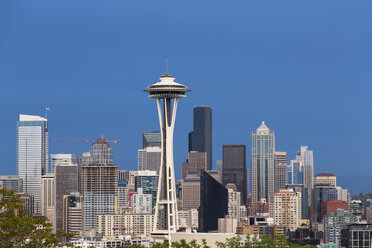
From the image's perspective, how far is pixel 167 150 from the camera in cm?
12338

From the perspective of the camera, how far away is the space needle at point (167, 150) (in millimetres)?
123312

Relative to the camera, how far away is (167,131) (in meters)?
123

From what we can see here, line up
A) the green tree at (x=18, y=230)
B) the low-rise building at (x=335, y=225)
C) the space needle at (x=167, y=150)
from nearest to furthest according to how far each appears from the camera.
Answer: the green tree at (x=18, y=230) < the space needle at (x=167, y=150) < the low-rise building at (x=335, y=225)

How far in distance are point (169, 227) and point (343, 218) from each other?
74.7 meters

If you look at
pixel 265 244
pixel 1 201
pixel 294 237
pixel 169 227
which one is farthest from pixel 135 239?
pixel 1 201

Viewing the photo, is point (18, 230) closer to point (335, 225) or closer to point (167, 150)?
point (167, 150)

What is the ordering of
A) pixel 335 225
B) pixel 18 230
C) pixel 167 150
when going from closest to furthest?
pixel 18 230
pixel 167 150
pixel 335 225

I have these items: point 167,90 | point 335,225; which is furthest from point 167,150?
point 335,225

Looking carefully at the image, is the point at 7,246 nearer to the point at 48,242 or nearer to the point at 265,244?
the point at 48,242

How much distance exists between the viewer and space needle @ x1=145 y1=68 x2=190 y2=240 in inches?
4855

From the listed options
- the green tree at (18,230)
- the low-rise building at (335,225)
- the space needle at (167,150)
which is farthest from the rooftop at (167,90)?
the green tree at (18,230)

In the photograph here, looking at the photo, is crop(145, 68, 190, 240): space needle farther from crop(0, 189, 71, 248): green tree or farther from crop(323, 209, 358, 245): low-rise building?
crop(0, 189, 71, 248): green tree

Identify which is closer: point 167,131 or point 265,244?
point 265,244

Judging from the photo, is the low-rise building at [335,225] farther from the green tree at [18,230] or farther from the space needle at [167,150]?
the green tree at [18,230]
